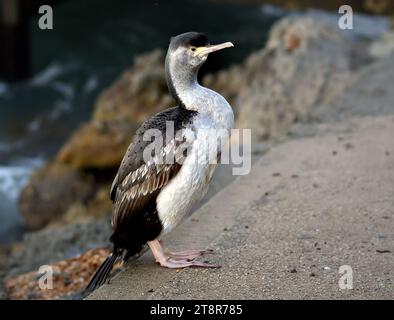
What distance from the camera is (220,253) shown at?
5504mm

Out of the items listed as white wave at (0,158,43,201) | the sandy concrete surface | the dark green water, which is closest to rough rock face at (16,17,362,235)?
white wave at (0,158,43,201)

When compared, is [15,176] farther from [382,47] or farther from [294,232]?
[294,232]

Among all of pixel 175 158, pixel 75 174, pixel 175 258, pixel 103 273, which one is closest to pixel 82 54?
pixel 75 174

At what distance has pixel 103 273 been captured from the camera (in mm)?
5219

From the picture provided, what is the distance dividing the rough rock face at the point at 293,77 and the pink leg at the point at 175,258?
14.5ft

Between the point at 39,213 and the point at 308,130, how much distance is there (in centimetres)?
580

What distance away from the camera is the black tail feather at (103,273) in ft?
17.0

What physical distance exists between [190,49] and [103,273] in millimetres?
1643

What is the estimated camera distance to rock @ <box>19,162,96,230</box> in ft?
41.5

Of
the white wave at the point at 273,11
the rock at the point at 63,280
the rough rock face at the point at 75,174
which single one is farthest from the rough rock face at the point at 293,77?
the white wave at the point at 273,11

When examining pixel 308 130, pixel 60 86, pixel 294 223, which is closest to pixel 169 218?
pixel 294 223

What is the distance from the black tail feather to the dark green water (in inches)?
381

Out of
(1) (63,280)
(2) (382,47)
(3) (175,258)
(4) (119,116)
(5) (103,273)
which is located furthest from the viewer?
(4) (119,116)

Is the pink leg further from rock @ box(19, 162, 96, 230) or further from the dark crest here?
rock @ box(19, 162, 96, 230)
